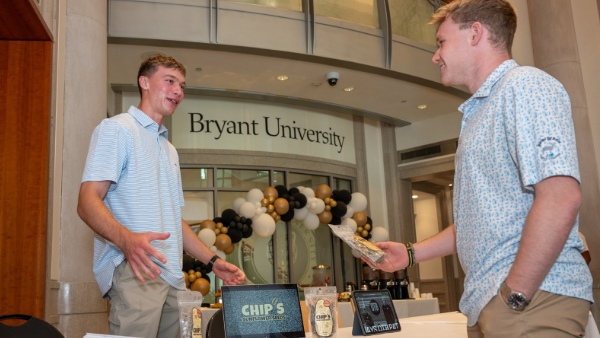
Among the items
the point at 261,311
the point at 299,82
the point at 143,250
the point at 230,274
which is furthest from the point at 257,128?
the point at 261,311

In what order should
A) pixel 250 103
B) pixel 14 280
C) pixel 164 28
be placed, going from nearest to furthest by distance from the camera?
1. pixel 14 280
2. pixel 164 28
3. pixel 250 103

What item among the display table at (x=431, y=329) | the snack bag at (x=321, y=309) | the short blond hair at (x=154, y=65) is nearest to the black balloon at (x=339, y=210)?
the display table at (x=431, y=329)

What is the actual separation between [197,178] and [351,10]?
3.12m

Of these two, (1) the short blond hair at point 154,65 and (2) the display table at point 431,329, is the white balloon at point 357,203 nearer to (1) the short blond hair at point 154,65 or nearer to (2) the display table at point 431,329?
A: (2) the display table at point 431,329

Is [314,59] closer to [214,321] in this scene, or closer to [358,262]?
[358,262]

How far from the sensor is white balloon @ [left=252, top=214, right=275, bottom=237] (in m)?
7.55

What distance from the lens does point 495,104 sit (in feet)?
4.51

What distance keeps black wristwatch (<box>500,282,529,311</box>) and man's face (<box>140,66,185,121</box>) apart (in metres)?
1.52

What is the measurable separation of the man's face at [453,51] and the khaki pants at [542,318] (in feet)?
1.97

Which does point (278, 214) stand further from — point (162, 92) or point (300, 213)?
point (162, 92)

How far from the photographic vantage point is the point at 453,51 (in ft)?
5.16

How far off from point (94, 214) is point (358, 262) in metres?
7.96

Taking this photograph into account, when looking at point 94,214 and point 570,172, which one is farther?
point 94,214

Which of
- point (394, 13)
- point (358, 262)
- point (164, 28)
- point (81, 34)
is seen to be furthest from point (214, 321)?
point (358, 262)
